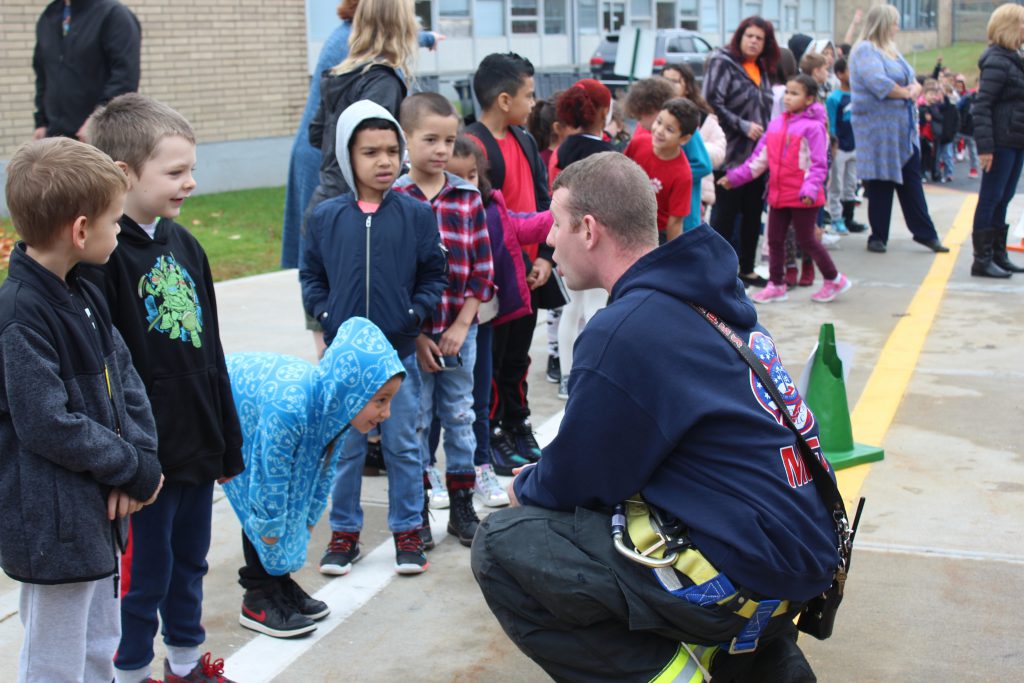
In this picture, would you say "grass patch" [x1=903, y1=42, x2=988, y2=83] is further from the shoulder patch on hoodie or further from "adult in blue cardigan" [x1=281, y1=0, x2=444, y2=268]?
the shoulder patch on hoodie

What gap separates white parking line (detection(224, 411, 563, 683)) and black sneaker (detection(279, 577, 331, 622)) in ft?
0.12

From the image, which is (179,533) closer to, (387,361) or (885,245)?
(387,361)

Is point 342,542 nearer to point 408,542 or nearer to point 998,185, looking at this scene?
point 408,542

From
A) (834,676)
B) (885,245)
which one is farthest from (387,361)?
(885,245)

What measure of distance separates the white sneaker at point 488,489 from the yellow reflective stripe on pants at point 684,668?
2.09m

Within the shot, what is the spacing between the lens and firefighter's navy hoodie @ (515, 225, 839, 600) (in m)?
2.84

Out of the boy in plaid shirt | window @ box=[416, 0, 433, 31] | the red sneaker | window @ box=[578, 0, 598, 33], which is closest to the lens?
the red sneaker

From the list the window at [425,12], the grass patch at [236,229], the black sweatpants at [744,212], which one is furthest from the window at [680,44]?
the black sweatpants at [744,212]

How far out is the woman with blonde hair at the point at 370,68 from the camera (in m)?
5.32

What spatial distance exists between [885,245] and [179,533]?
9101 millimetres

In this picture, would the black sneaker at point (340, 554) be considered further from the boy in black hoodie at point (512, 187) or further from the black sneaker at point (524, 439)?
the black sneaker at point (524, 439)

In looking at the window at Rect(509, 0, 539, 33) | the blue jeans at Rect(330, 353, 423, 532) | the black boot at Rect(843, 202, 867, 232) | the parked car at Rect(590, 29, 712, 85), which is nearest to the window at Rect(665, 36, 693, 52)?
the parked car at Rect(590, 29, 712, 85)

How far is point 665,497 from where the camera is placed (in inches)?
114

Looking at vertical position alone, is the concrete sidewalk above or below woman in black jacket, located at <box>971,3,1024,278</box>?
below
